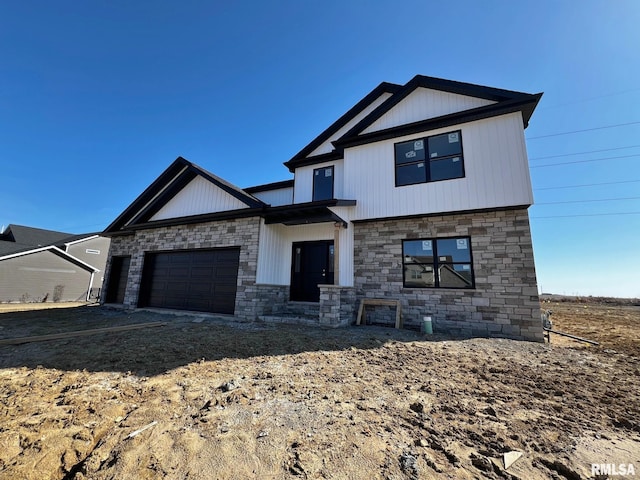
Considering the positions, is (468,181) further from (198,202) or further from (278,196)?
(198,202)

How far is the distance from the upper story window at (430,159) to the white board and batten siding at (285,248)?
2685mm

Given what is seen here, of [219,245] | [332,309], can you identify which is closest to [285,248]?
[219,245]

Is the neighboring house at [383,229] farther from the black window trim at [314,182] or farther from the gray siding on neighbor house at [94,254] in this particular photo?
the gray siding on neighbor house at [94,254]

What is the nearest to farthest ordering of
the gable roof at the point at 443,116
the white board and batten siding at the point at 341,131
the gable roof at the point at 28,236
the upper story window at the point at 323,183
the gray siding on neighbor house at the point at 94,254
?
the gable roof at the point at 443,116
the upper story window at the point at 323,183
the white board and batten siding at the point at 341,131
the gray siding on neighbor house at the point at 94,254
the gable roof at the point at 28,236

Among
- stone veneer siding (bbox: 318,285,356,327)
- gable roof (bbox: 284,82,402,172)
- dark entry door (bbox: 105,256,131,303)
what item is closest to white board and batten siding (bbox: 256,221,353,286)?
stone veneer siding (bbox: 318,285,356,327)

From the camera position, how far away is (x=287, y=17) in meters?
8.64

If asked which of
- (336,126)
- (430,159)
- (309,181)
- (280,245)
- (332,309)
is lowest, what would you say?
(332,309)

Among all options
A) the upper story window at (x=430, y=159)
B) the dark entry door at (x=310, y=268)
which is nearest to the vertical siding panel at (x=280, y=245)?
the dark entry door at (x=310, y=268)

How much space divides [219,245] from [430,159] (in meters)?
7.88

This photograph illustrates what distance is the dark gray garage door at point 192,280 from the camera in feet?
30.3

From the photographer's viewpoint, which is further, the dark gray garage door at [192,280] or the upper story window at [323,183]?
the upper story window at [323,183]

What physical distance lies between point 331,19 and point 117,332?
11.2 metres

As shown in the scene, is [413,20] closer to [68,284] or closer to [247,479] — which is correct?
[247,479]

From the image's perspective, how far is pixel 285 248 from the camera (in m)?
9.93
